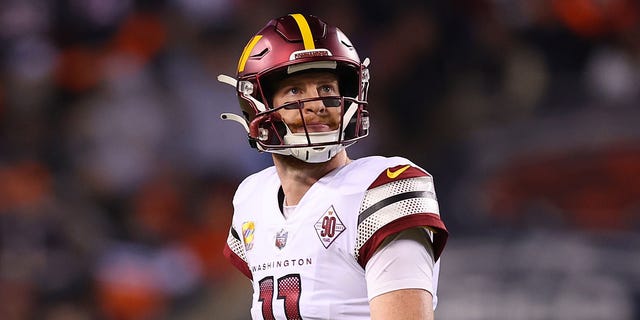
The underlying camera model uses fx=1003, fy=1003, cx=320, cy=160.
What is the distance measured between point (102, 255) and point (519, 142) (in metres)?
2.15

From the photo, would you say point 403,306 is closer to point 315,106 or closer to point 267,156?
point 315,106

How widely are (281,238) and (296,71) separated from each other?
1.25ft

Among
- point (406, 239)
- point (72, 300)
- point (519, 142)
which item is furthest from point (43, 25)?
point (406, 239)

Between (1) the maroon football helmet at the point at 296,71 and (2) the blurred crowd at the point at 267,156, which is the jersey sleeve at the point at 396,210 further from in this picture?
(2) the blurred crowd at the point at 267,156

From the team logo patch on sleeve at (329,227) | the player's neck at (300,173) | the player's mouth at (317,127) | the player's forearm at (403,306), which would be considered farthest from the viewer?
the player's neck at (300,173)

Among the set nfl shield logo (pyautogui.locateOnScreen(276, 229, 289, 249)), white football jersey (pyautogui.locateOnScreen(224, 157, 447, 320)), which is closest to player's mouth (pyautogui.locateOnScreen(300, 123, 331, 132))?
white football jersey (pyautogui.locateOnScreen(224, 157, 447, 320))

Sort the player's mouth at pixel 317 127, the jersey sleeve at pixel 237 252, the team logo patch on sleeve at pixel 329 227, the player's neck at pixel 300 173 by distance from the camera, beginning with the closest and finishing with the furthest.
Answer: the team logo patch on sleeve at pixel 329 227 → the player's mouth at pixel 317 127 → the player's neck at pixel 300 173 → the jersey sleeve at pixel 237 252

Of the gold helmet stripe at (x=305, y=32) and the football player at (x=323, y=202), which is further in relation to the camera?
the gold helmet stripe at (x=305, y=32)

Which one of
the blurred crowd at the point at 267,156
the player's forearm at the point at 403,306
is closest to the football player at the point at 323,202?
the player's forearm at the point at 403,306

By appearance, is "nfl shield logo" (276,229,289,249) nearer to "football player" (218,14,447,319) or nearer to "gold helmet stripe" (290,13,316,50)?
"football player" (218,14,447,319)

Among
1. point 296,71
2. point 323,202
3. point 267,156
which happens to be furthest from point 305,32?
point 267,156

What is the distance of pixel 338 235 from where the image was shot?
2121 mm

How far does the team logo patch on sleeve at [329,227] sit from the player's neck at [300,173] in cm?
18

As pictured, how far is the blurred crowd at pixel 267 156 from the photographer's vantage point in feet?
13.6
